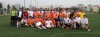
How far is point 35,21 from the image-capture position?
22.9 meters

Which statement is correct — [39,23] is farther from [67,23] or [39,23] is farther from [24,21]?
[67,23]

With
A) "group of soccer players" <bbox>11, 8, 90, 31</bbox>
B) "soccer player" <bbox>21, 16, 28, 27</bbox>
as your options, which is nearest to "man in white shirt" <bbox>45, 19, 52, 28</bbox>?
"group of soccer players" <bbox>11, 8, 90, 31</bbox>

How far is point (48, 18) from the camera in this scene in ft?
75.0

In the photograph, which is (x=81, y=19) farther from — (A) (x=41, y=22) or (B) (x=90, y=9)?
(B) (x=90, y=9)

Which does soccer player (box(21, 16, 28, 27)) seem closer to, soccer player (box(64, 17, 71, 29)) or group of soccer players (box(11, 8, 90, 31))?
group of soccer players (box(11, 8, 90, 31))

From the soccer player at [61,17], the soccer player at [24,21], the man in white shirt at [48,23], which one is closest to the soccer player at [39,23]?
the man in white shirt at [48,23]

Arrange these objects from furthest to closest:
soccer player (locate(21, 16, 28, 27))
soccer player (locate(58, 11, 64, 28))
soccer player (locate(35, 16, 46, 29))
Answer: soccer player (locate(21, 16, 28, 27)) → soccer player (locate(58, 11, 64, 28)) → soccer player (locate(35, 16, 46, 29))

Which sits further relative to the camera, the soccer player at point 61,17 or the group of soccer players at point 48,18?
the soccer player at point 61,17

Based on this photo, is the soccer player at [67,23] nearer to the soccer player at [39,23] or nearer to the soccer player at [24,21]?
the soccer player at [39,23]

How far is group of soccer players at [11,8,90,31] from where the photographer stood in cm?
2216

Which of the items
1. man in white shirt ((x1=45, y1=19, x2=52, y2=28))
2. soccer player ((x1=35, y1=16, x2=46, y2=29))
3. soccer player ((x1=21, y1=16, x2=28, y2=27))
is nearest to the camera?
soccer player ((x1=35, y1=16, x2=46, y2=29))

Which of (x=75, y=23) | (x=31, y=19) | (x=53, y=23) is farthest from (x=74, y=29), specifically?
(x=31, y=19)

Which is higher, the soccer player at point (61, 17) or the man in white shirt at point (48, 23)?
the soccer player at point (61, 17)

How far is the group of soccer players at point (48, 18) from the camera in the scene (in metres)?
22.2
